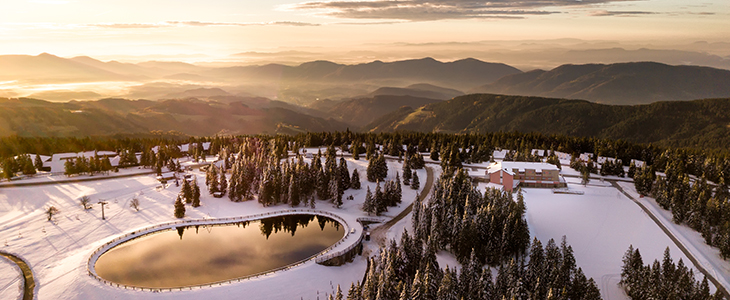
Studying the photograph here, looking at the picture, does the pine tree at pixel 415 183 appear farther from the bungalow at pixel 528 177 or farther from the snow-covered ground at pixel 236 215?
the bungalow at pixel 528 177

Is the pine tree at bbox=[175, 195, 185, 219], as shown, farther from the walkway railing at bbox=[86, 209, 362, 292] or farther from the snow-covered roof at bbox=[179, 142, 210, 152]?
the snow-covered roof at bbox=[179, 142, 210, 152]

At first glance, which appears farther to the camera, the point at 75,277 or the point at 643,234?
the point at 643,234

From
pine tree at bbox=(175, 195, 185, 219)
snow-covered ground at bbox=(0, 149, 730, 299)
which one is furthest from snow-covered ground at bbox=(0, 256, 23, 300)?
pine tree at bbox=(175, 195, 185, 219)

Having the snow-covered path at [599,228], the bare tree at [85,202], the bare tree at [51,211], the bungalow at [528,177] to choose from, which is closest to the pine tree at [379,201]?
the bungalow at [528,177]

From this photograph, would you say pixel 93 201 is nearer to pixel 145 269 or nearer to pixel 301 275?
pixel 145 269

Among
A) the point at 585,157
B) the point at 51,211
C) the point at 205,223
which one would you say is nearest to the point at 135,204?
the point at 51,211

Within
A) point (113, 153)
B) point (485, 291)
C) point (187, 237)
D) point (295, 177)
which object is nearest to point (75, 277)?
point (187, 237)
